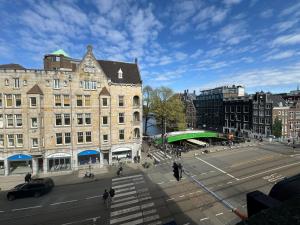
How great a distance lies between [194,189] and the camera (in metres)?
26.8

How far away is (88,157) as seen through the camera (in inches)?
1537

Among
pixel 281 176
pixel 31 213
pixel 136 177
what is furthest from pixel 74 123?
pixel 281 176

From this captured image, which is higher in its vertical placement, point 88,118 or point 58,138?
point 88,118

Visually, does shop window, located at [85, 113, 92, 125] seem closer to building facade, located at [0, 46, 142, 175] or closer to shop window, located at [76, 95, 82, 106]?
building facade, located at [0, 46, 142, 175]

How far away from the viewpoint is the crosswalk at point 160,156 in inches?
1724

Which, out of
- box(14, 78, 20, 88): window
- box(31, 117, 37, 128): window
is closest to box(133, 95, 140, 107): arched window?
box(31, 117, 37, 128): window

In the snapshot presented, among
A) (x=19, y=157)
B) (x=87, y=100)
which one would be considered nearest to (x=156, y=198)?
(x=87, y=100)

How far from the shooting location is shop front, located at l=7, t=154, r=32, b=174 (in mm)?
34909

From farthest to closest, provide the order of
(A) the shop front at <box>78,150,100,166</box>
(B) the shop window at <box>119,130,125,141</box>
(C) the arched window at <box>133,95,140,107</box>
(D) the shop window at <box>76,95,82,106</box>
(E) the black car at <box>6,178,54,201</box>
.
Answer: (C) the arched window at <box>133,95,140,107</box>, (B) the shop window at <box>119,130,125,141</box>, (A) the shop front at <box>78,150,100,166</box>, (D) the shop window at <box>76,95,82,106</box>, (E) the black car at <box>6,178,54,201</box>

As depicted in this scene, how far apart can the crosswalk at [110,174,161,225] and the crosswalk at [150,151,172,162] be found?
41.0 feet

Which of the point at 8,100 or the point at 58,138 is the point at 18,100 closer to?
the point at 8,100

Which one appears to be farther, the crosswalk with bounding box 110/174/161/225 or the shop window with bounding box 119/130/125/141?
the shop window with bounding box 119/130/125/141

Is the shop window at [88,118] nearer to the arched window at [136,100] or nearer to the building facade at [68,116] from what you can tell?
the building facade at [68,116]

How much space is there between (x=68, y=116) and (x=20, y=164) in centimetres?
1201
